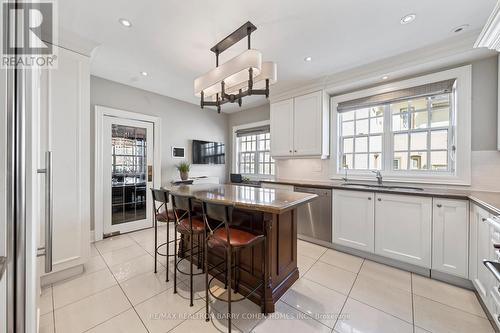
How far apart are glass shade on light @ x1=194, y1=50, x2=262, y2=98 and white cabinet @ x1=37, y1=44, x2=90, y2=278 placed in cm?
138

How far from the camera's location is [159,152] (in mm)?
3914

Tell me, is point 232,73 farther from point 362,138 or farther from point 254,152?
point 254,152

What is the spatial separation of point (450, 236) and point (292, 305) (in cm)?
185

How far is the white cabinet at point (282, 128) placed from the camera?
3.60m

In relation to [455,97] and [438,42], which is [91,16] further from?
[455,97]

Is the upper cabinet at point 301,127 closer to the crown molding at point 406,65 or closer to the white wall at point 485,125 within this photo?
the crown molding at point 406,65

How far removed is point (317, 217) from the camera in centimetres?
305

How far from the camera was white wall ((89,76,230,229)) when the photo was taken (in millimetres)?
3285

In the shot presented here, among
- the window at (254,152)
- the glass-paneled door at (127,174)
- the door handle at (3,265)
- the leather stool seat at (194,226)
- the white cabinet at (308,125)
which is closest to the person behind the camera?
the door handle at (3,265)

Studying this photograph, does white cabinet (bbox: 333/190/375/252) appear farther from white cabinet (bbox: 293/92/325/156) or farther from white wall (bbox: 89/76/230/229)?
white wall (bbox: 89/76/230/229)

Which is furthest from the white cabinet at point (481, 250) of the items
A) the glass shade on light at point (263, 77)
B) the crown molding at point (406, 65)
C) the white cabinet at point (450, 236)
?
the glass shade on light at point (263, 77)

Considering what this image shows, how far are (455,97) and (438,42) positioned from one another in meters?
0.73

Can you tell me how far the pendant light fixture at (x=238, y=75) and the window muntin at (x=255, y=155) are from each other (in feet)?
8.64

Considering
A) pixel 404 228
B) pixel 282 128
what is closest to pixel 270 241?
pixel 404 228
